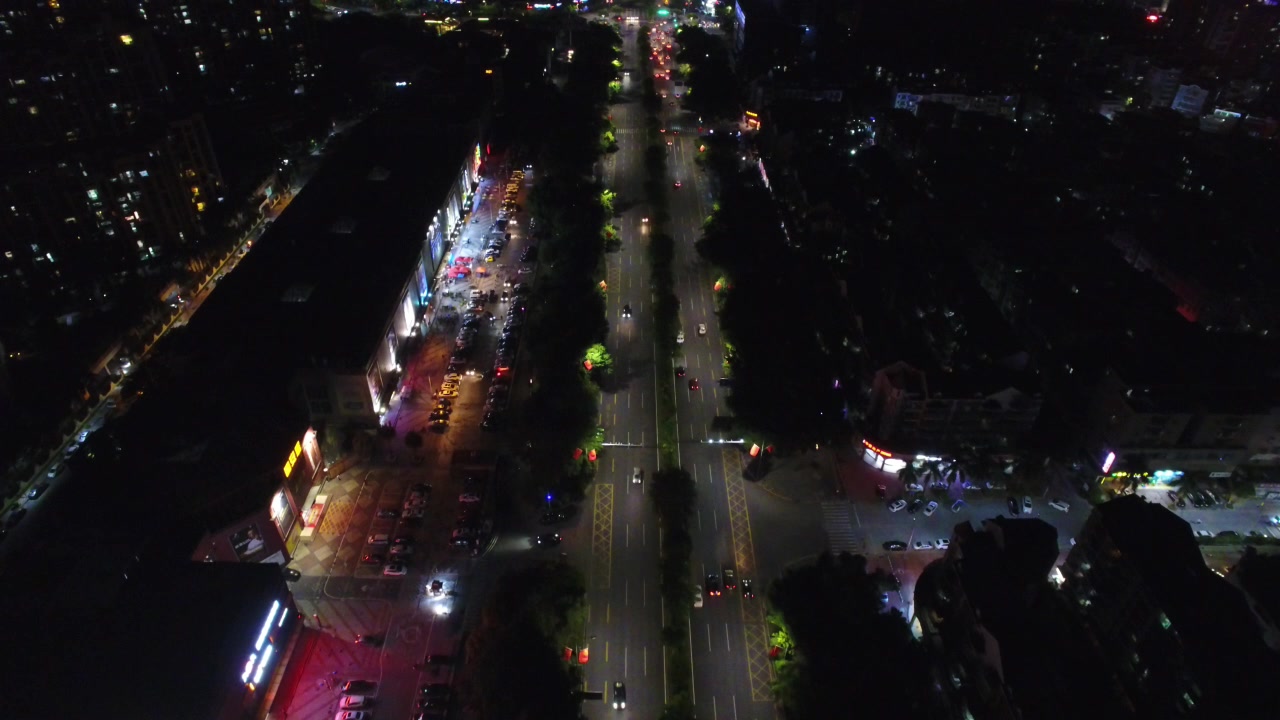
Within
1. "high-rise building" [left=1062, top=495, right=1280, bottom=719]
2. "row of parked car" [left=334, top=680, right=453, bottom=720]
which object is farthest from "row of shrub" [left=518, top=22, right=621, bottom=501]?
"high-rise building" [left=1062, top=495, right=1280, bottom=719]

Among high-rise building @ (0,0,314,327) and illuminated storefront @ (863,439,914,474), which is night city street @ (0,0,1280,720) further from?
illuminated storefront @ (863,439,914,474)

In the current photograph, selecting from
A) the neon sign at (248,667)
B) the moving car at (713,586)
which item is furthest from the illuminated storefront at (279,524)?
the moving car at (713,586)

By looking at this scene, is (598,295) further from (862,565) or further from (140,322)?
(140,322)

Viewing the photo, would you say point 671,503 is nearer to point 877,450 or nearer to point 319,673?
point 877,450

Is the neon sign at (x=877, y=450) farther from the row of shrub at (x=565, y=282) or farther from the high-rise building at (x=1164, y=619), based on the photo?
the row of shrub at (x=565, y=282)

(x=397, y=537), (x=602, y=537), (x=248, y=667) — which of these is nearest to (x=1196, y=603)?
(x=602, y=537)

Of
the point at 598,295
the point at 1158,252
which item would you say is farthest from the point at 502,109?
the point at 1158,252
